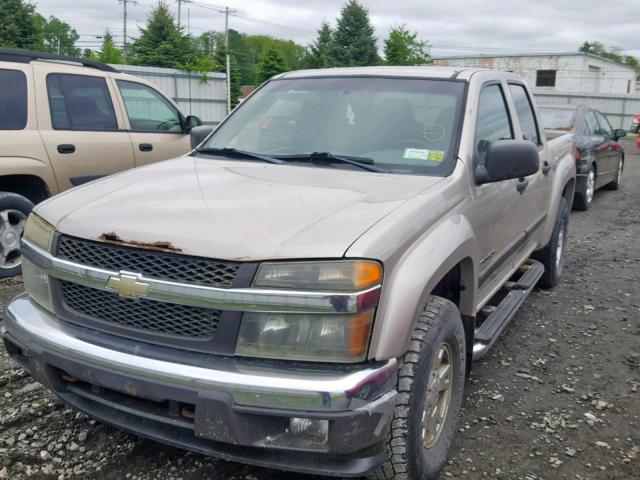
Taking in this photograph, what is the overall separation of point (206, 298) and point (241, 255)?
197mm

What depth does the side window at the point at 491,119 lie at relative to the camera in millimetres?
3607

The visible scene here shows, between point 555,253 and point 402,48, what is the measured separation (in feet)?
123

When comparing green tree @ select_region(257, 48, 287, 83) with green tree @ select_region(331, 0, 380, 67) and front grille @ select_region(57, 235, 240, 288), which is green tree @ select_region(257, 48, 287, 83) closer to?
green tree @ select_region(331, 0, 380, 67)

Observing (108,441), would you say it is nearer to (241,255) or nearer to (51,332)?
(51,332)

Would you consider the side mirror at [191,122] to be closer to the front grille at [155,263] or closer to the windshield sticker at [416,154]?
the windshield sticker at [416,154]

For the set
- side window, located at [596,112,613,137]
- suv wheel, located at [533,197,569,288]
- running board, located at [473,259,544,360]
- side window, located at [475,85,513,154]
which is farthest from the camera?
side window, located at [596,112,613,137]

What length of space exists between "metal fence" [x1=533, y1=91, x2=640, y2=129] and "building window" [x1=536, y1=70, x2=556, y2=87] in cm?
1495

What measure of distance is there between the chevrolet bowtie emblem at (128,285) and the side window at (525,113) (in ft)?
10.2

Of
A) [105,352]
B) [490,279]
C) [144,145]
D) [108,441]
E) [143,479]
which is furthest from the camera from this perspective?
[144,145]

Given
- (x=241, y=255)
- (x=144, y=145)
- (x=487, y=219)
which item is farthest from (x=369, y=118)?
(x=144, y=145)

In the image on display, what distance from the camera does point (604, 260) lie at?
684 centimetres

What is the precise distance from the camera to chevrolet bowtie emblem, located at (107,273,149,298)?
2.34 metres

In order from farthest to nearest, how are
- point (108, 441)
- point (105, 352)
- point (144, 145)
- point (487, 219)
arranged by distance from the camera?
point (144, 145) → point (487, 219) → point (108, 441) → point (105, 352)

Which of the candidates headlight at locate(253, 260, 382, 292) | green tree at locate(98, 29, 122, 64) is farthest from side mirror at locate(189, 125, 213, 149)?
green tree at locate(98, 29, 122, 64)
